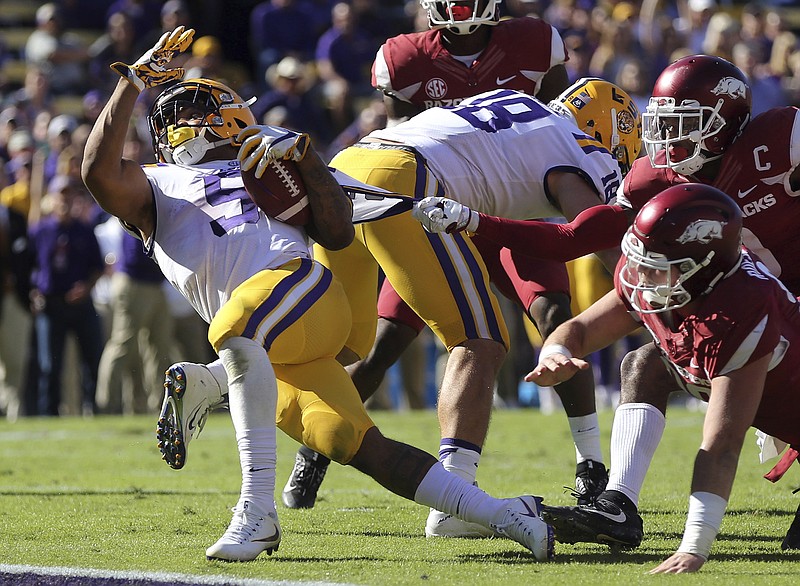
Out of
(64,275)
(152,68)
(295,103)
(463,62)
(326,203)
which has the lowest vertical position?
(64,275)

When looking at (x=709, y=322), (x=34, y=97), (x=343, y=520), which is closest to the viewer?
(x=709, y=322)

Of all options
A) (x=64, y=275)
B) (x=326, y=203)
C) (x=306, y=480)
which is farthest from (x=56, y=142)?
(x=326, y=203)

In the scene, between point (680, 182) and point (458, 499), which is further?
point (680, 182)

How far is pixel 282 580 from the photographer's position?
3387mm

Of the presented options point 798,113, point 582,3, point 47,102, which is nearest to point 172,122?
point 798,113

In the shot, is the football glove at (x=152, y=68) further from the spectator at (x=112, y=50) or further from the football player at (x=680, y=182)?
the spectator at (x=112, y=50)

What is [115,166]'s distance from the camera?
3930 millimetres

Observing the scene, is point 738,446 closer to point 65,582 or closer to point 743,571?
point 743,571

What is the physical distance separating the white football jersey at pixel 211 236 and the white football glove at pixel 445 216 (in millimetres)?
411

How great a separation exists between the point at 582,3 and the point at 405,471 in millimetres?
10293

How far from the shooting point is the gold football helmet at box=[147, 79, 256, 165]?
4.27 meters

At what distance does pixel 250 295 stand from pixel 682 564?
1.45m

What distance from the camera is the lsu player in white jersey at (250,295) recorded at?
12.2 ft

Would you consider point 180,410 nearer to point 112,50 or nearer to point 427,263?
point 427,263
